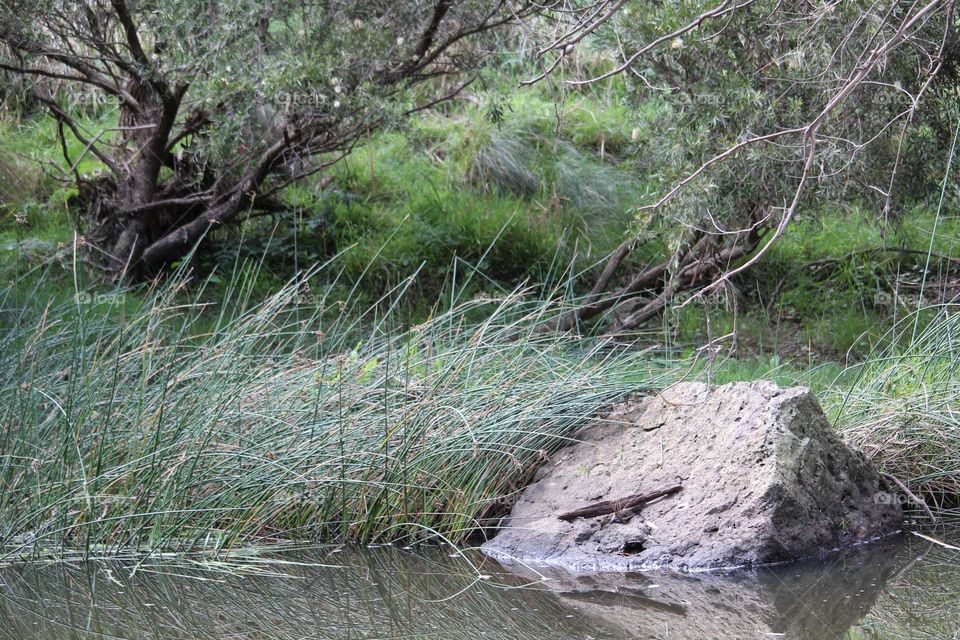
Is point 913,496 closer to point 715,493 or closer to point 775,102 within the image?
point 715,493

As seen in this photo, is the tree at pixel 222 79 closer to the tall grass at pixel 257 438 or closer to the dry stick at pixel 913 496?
the tall grass at pixel 257 438

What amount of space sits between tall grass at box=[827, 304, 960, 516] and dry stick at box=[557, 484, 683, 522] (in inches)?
40.3

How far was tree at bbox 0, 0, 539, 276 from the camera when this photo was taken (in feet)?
19.5

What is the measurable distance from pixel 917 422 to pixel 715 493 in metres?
1.19

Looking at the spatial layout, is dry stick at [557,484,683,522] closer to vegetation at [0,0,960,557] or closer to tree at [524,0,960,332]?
vegetation at [0,0,960,557]

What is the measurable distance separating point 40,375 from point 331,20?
9.01 feet

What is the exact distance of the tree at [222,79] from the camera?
5.95m

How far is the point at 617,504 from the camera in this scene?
4320mm

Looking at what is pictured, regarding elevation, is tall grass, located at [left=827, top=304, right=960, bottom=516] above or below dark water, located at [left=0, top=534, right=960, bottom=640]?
below

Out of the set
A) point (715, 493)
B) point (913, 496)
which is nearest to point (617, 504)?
point (715, 493)

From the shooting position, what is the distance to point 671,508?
4.24 meters

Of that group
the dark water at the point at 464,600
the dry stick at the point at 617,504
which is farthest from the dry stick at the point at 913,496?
the dry stick at the point at 617,504

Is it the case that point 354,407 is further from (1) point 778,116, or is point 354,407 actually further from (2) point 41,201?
(2) point 41,201

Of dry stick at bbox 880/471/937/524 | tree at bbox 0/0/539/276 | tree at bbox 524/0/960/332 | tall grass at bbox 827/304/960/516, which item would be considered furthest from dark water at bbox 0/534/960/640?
tree at bbox 0/0/539/276
